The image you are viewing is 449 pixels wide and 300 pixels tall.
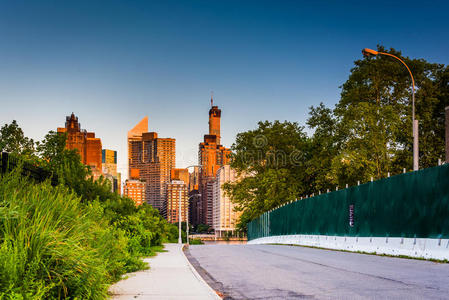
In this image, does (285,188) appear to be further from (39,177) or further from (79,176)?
(39,177)

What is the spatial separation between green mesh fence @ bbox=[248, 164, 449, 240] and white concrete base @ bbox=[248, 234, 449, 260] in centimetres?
20

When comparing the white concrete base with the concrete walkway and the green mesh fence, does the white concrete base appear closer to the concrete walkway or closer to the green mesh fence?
the green mesh fence

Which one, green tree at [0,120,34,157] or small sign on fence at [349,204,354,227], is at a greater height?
green tree at [0,120,34,157]

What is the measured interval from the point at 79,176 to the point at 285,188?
34.4 m

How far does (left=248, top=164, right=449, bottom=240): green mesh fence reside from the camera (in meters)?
15.5

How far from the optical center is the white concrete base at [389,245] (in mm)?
15047

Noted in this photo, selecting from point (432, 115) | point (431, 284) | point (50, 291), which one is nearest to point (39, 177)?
point (50, 291)

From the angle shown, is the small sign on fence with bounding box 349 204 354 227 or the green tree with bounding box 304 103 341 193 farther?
the green tree with bounding box 304 103 341 193

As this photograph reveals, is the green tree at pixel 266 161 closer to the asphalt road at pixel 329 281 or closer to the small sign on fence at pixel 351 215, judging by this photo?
the small sign on fence at pixel 351 215

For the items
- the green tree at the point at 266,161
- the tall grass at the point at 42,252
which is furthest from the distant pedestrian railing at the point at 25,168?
the green tree at the point at 266,161

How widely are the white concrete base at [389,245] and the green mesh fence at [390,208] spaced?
200 mm

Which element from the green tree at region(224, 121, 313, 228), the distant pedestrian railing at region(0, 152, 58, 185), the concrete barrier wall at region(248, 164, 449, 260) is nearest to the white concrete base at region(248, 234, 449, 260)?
the concrete barrier wall at region(248, 164, 449, 260)

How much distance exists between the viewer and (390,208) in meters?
18.3

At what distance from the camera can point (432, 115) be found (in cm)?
4991
